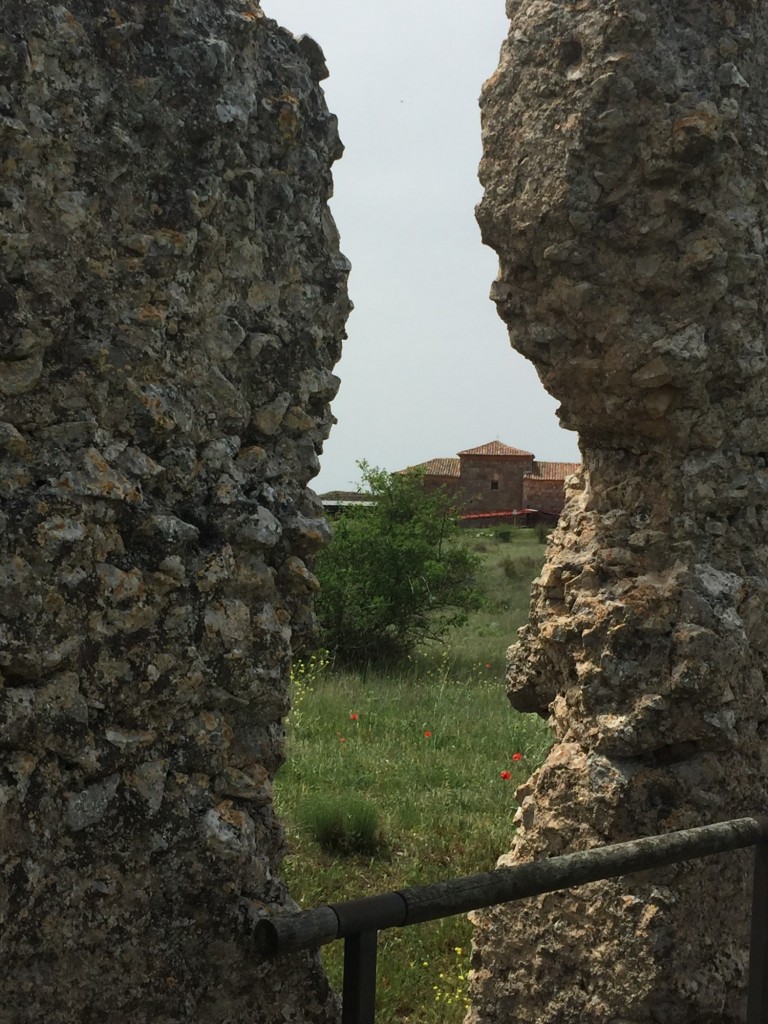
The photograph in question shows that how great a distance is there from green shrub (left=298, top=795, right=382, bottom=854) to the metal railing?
2.64 m

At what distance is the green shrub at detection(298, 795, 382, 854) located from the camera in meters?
5.18

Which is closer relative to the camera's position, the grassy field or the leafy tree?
the grassy field

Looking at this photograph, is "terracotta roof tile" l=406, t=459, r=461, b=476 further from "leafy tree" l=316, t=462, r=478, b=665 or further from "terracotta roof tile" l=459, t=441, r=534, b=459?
"leafy tree" l=316, t=462, r=478, b=665

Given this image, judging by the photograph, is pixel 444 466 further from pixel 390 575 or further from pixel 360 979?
pixel 360 979

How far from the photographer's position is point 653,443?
328 centimetres

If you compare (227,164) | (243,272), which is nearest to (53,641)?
(243,272)

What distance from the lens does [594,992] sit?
10.4 ft

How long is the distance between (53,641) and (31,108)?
2.90 feet

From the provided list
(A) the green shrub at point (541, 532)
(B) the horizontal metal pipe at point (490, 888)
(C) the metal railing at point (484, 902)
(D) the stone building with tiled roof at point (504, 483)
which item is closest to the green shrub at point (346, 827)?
(C) the metal railing at point (484, 902)

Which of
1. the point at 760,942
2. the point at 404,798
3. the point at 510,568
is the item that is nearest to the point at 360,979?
the point at 760,942

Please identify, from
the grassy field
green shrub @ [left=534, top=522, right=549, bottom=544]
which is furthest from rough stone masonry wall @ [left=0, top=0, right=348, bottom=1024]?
green shrub @ [left=534, top=522, right=549, bottom=544]

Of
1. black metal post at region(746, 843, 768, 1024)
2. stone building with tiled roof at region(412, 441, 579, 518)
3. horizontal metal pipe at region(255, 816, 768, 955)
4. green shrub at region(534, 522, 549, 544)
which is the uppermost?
stone building with tiled roof at region(412, 441, 579, 518)

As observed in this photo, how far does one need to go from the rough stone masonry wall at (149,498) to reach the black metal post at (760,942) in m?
1.21

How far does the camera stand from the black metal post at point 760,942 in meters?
2.73
